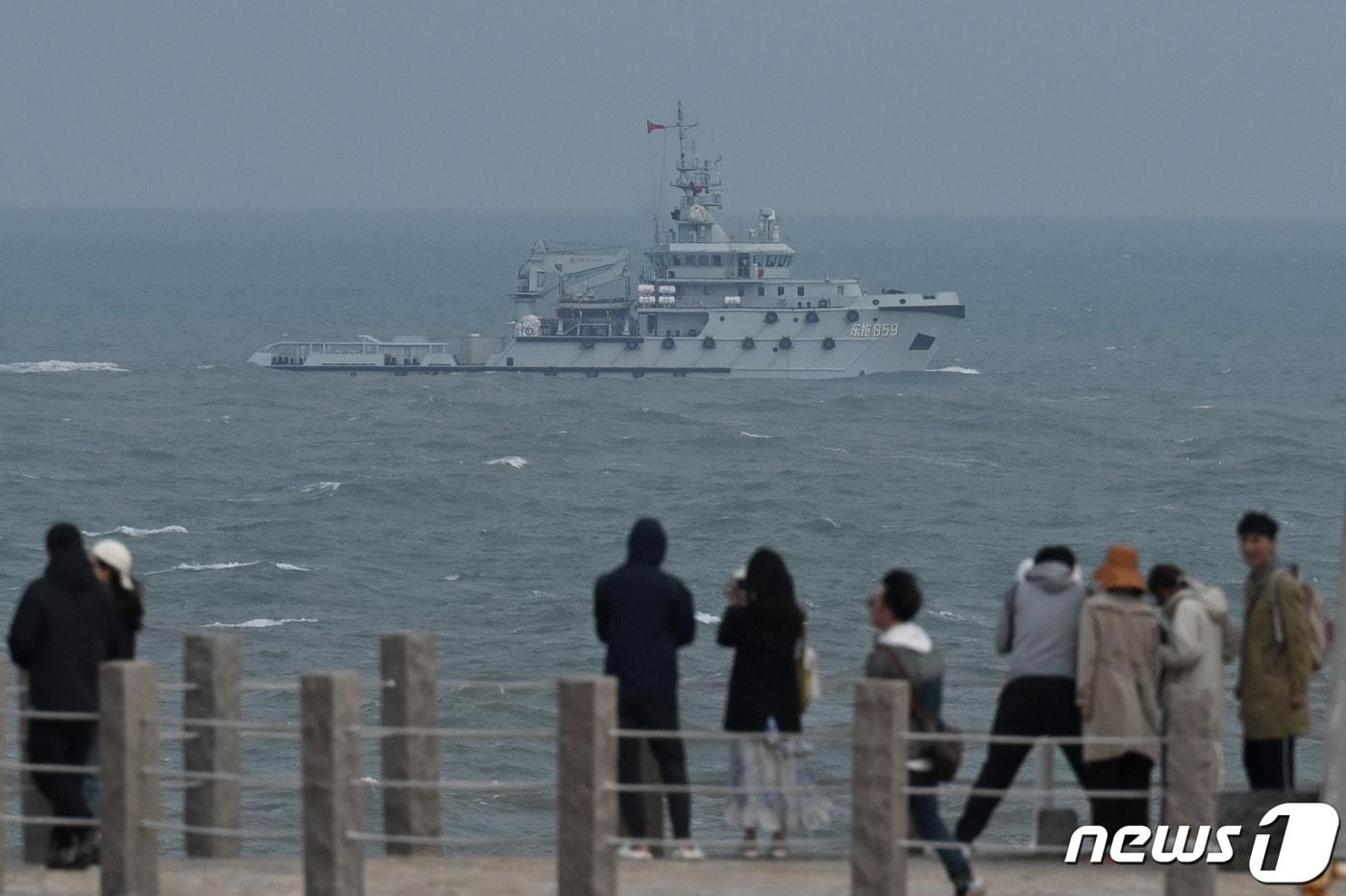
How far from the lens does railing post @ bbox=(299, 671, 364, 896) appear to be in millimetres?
9727

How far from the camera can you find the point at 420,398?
93.6 meters

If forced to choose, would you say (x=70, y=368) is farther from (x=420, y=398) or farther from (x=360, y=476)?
(x=360, y=476)

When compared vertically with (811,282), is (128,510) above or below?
below

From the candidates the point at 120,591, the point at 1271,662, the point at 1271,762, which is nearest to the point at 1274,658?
the point at 1271,662

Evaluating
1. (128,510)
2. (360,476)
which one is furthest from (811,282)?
(128,510)

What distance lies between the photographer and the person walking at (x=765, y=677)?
10320mm

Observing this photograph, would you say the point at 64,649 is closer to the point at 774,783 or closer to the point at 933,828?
the point at 774,783

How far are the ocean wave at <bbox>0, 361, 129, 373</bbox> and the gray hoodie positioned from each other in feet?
319

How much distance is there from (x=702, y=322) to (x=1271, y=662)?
8670 centimetres

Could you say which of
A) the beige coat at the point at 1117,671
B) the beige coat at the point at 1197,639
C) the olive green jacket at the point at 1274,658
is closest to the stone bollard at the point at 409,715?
the beige coat at the point at 1117,671

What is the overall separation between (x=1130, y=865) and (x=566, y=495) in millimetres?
57571

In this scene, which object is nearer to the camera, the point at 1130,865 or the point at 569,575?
the point at 1130,865

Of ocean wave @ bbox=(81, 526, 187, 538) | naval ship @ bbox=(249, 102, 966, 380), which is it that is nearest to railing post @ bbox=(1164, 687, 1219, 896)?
ocean wave @ bbox=(81, 526, 187, 538)

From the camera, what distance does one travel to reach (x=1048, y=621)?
33.8ft
